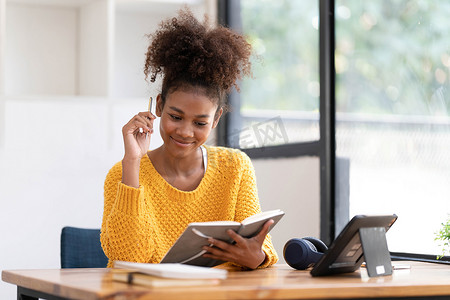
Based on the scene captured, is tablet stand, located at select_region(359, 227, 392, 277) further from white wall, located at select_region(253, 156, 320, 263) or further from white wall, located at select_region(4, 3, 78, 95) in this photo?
white wall, located at select_region(4, 3, 78, 95)

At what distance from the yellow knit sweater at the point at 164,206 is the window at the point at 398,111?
78 cm

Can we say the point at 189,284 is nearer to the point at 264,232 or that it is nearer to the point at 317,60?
the point at 264,232

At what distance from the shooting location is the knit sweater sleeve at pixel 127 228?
200 cm

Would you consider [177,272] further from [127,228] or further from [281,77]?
[281,77]

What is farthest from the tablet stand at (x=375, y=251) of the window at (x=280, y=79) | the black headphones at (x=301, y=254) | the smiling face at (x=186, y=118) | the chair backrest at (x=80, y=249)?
the window at (x=280, y=79)

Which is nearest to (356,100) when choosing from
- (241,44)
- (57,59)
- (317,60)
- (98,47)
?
(317,60)

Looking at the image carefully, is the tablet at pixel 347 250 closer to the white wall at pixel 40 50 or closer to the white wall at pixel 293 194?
the white wall at pixel 293 194

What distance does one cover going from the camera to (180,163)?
230 cm

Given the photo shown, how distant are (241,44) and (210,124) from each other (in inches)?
11.5

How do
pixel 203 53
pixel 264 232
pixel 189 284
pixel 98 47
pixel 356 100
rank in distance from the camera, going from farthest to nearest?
pixel 98 47
pixel 356 100
pixel 203 53
pixel 264 232
pixel 189 284

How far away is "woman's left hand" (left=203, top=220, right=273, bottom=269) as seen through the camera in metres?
1.79

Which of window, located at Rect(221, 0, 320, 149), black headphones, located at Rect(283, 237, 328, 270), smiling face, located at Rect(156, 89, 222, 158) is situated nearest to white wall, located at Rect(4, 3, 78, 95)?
window, located at Rect(221, 0, 320, 149)

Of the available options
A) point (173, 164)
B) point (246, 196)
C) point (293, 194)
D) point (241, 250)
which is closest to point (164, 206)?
point (173, 164)

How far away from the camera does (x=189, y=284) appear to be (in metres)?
1.42
